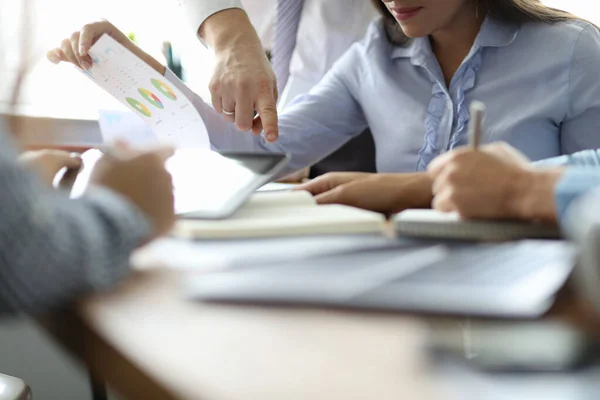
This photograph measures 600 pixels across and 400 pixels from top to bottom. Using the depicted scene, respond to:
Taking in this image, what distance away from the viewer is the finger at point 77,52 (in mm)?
1152

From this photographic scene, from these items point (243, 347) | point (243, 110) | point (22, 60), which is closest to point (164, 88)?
point (243, 110)

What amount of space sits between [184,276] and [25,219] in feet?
0.42

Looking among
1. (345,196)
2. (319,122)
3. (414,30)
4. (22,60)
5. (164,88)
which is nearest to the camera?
(22,60)

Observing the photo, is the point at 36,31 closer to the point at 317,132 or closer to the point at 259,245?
the point at 259,245

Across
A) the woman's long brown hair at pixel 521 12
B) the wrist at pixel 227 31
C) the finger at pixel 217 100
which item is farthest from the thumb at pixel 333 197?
the woman's long brown hair at pixel 521 12

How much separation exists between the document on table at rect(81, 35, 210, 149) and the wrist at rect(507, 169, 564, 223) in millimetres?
572

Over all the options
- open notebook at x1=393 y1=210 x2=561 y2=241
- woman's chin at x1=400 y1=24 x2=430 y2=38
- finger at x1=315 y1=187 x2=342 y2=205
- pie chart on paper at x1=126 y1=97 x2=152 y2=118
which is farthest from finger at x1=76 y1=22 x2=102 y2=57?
open notebook at x1=393 y1=210 x2=561 y2=241

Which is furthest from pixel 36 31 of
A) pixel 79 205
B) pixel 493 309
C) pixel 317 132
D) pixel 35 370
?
pixel 35 370

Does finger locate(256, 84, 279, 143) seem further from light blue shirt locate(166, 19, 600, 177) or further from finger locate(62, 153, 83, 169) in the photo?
finger locate(62, 153, 83, 169)

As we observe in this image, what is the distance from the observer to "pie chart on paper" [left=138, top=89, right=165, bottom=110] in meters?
1.11

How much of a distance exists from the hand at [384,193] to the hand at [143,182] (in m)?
0.39

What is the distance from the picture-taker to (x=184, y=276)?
521 mm

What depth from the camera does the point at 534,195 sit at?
70 centimetres

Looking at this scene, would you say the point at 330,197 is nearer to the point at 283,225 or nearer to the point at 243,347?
the point at 283,225
